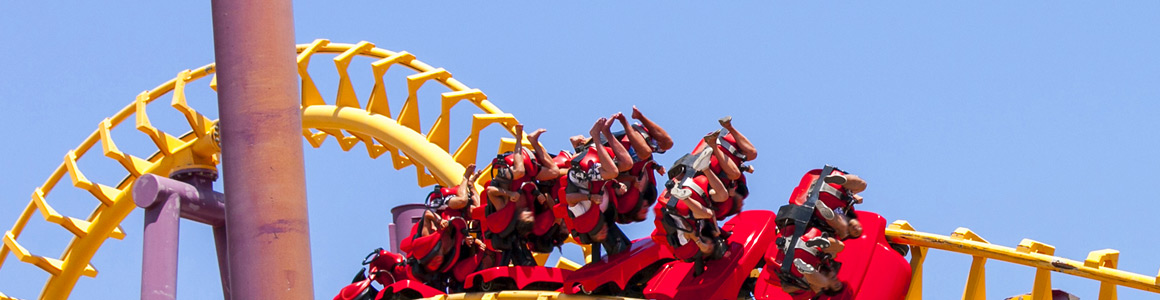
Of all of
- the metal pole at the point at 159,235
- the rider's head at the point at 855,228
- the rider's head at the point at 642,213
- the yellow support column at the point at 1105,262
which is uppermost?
the metal pole at the point at 159,235

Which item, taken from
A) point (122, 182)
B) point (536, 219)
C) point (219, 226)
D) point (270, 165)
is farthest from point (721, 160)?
point (122, 182)

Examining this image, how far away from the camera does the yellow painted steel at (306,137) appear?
11148mm

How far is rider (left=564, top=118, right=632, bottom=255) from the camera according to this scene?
7.45m

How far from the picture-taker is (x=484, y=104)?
37.2ft

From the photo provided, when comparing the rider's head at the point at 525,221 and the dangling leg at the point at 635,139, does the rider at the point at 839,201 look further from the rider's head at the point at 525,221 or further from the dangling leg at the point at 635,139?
the rider's head at the point at 525,221

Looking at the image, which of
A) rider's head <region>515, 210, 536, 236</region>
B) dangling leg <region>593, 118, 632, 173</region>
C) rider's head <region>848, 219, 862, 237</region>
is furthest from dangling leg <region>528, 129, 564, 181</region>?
rider's head <region>848, 219, 862, 237</region>

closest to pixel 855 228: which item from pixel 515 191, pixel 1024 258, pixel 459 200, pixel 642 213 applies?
pixel 1024 258

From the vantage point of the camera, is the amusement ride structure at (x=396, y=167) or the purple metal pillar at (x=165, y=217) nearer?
the amusement ride structure at (x=396, y=167)

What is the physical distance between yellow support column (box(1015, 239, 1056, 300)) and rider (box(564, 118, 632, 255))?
6.31ft

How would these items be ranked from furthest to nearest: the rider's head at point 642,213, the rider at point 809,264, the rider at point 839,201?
the rider's head at point 642,213 → the rider at point 839,201 → the rider at point 809,264

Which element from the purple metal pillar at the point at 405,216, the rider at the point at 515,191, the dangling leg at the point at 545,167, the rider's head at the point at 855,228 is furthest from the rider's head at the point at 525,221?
the purple metal pillar at the point at 405,216

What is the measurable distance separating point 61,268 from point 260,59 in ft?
21.8

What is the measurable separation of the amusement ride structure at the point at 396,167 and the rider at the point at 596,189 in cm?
14

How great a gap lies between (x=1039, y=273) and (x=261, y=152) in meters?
2.96
